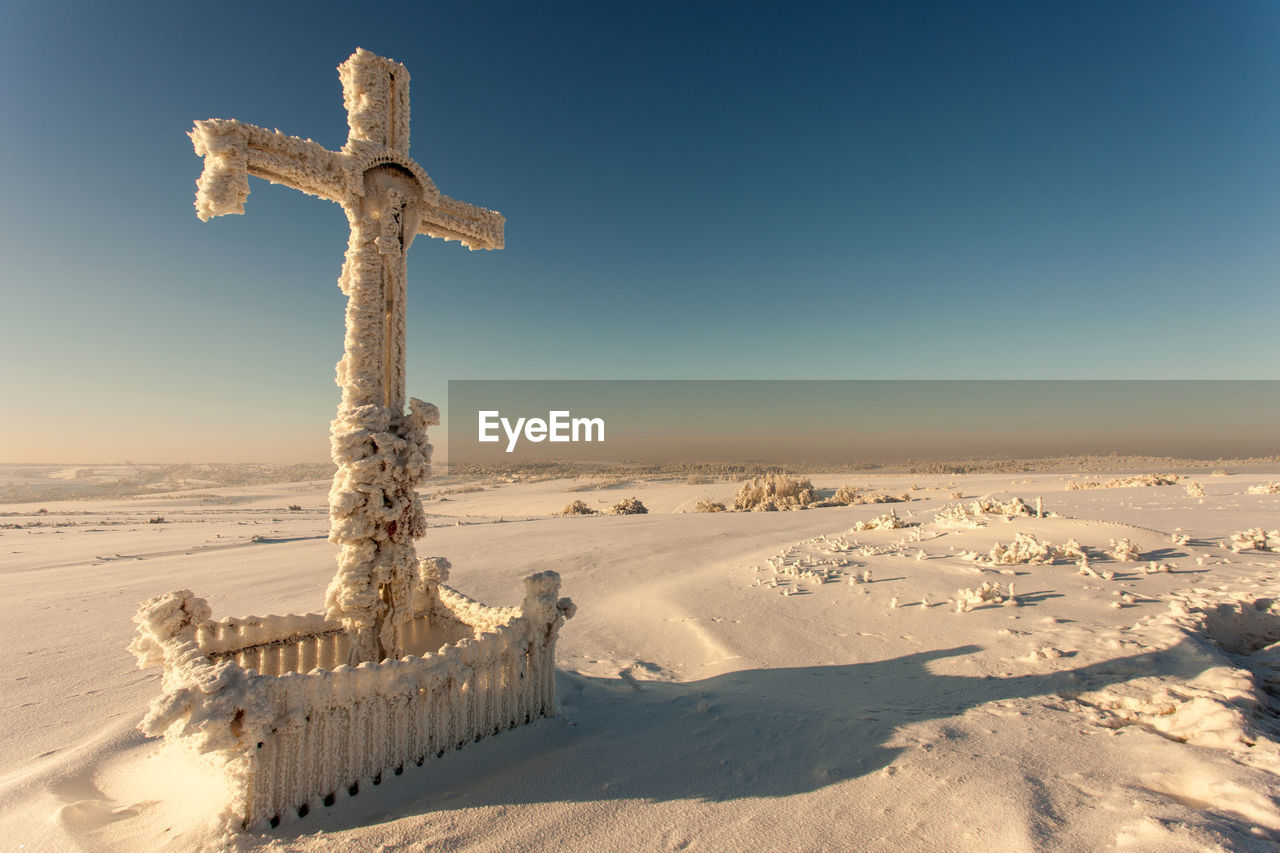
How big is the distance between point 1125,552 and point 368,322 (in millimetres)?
9929

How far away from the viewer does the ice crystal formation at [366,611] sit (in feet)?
8.79

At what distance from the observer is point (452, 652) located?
3258 millimetres

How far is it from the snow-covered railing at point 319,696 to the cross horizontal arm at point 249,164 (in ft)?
8.64

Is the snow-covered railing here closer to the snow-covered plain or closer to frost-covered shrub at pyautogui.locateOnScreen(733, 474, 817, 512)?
the snow-covered plain

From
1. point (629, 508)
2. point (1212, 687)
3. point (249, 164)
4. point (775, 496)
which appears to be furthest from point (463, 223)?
point (775, 496)

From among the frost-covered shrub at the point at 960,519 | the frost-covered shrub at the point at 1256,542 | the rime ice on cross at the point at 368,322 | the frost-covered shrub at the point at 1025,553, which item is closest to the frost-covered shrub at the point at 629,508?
the frost-covered shrub at the point at 960,519

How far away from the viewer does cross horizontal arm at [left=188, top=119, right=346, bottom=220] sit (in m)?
3.55

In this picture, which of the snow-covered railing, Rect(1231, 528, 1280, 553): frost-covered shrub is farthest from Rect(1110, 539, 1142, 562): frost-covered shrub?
the snow-covered railing

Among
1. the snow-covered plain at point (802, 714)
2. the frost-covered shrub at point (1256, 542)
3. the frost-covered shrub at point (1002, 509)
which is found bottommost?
Answer: the snow-covered plain at point (802, 714)

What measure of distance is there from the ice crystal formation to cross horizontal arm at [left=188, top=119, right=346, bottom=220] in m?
0.01

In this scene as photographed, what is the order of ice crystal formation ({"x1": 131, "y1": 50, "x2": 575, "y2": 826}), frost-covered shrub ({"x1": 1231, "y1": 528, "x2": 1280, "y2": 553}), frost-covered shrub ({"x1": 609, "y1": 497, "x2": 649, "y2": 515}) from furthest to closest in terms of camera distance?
frost-covered shrub ({"x1": 609, "y1": 497, "x2": 649, "y2": 515})
frost-covered shrub ({"x1": 1231, "y1": 528, "x2": 1280, "y2": 553})
ice crystal formation ({"x1": 131, "y1": 50, "x2": 575, "y2": 826})

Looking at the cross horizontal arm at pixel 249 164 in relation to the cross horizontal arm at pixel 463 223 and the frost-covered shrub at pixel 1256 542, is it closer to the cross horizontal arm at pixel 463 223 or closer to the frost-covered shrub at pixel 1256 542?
the cross horizontal arm at pixel 463 223

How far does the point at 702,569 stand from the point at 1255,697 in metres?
6.55

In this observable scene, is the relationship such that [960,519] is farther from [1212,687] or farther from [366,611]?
[366,611]
